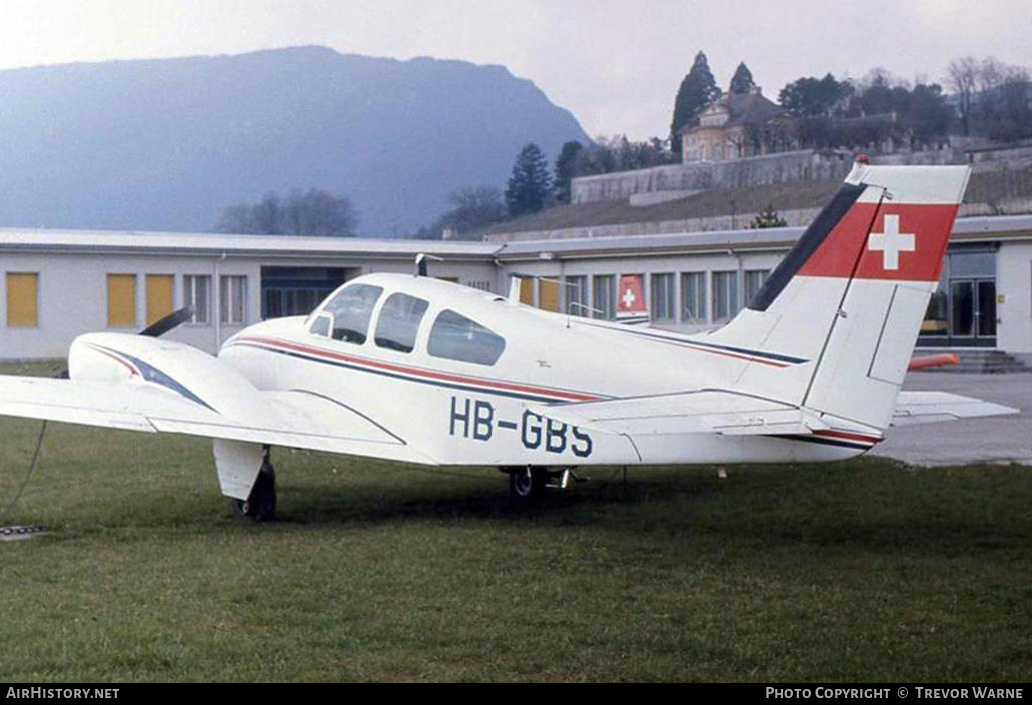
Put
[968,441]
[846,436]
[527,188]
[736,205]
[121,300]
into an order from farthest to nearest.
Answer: [527,188]
[736,205]
[121,300]
[968,441]
[846,436]

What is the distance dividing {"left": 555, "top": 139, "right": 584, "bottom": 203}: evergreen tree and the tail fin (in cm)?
9851

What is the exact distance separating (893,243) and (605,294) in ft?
111

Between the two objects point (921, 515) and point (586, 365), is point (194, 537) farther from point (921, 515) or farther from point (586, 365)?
point (921, 515)

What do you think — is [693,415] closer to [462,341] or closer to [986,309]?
[462,341]

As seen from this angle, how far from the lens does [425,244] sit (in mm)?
46594

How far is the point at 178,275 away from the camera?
1673 inches

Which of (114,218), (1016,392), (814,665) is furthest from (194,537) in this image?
(114,218)

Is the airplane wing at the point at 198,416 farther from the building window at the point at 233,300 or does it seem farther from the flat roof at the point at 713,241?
the building window at the point at 233,300

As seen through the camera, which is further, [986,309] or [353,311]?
[986,309]

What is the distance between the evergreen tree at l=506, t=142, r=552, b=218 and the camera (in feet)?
369

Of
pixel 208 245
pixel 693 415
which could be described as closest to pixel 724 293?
pixel 208 245

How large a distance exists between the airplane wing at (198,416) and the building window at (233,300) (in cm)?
3131

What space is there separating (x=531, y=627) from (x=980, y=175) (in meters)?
47.5

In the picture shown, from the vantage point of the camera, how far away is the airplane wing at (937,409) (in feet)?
38.0
